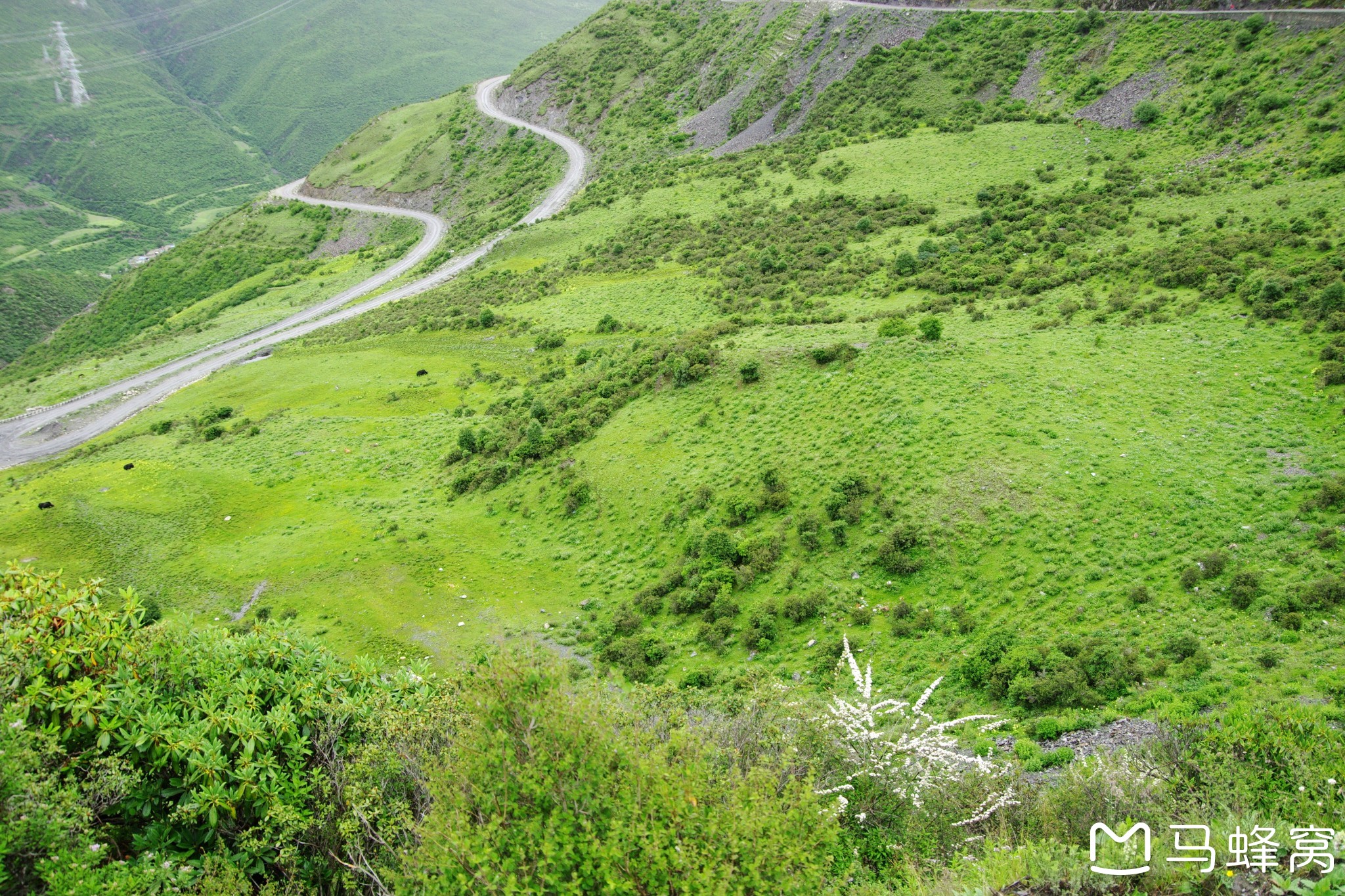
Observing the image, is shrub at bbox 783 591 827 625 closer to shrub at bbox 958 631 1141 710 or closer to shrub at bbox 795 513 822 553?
shrub at bbox 795 513 822 553

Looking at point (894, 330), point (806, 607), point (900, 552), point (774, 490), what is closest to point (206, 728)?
point (806, 607)

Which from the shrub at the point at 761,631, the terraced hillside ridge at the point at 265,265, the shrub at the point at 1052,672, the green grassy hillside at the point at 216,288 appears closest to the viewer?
the shrub at the point at 1052,672

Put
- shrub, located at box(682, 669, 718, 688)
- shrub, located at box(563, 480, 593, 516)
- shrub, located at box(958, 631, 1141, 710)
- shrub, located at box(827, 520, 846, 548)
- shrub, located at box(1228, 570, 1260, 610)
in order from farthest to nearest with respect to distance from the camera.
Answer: shrub, located at box(563, 480, 593, 516) → shrub, located at box(827, 520, 846, 548) → shrub, located at box(682, 669, 718, 688) → shrub, located at box(1228, 570, 1260, 610) → shrub, located at box(958, 631, 1141, 710)

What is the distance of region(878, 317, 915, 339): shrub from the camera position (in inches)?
1693

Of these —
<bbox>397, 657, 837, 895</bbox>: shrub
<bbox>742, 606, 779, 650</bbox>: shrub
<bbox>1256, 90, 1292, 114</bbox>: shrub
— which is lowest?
<bbox>742, 606, 779, 650</bbox>: shrub

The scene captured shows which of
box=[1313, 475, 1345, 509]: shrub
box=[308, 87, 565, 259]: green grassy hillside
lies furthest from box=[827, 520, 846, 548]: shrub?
box=[308, 87, 565, 259]: green grassy hillside

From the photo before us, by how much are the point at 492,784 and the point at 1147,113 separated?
86.7m

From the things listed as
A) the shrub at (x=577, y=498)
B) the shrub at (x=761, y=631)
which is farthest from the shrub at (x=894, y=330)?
the shrub at (x=761, y=631)

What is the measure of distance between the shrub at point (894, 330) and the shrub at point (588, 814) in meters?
35.0

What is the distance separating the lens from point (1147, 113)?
68125mm

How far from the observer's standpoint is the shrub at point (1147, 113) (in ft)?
223

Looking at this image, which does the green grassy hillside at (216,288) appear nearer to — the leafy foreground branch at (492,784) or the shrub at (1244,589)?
the leafy foreground branch at (492,784)

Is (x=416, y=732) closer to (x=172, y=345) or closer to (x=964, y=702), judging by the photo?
(x=964, y=702)

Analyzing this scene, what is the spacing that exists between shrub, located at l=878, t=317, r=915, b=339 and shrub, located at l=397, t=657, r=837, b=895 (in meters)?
35.0
